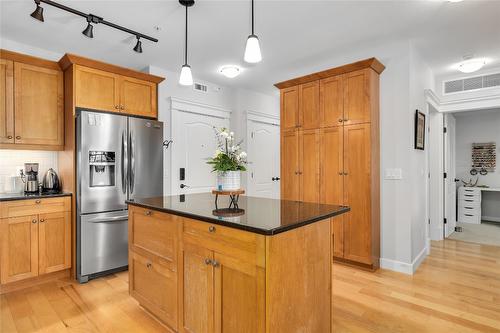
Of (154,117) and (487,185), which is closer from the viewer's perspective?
(154,117)

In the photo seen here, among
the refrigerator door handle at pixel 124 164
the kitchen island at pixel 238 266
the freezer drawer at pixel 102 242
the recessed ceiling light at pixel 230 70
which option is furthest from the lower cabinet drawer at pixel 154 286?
the recessed ceiling light at pixel 230 70

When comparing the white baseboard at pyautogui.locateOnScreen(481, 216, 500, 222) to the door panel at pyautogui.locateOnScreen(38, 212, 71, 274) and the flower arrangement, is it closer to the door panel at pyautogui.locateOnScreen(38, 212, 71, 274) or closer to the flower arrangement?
the flower arrangement

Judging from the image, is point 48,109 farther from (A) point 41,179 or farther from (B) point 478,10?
(B) point 478,10

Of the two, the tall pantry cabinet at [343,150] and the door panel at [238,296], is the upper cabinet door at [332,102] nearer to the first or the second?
the tall pantry cabinet at [343,150]

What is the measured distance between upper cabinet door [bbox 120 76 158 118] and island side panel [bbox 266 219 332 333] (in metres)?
2.81

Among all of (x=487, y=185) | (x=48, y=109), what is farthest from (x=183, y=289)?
(x=487, y=185)

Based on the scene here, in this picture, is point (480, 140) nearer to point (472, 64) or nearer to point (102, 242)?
point (472, 64)

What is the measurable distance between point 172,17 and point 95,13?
0.71m

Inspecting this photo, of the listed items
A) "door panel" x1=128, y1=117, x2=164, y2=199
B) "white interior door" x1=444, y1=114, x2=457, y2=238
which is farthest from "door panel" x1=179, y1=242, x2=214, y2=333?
"white interior door" x1=444, y1=114, x2=457, y2=238

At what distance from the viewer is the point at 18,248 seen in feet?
9.29

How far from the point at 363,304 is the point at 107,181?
2.93 m

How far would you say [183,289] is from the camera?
192cm

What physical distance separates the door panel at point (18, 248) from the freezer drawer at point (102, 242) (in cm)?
44

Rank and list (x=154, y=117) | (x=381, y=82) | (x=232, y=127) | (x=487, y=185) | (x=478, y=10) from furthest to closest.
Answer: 1. (x=487, y=185)
2. (x=232, y=127)
3. (x=154, y=117)
4. (x=381, y=82)
5. (x=478, y=10)
